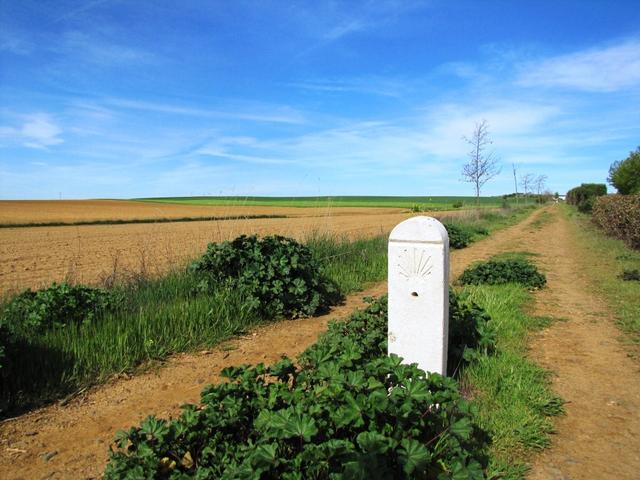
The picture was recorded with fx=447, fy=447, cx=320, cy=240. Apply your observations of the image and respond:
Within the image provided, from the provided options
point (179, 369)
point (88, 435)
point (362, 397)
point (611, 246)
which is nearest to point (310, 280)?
point (179, 369)

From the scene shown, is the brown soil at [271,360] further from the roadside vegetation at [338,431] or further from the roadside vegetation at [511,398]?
the roadside vegetation at [338,431]

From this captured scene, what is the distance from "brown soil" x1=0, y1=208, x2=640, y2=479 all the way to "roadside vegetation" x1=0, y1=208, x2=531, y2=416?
0.20 metres

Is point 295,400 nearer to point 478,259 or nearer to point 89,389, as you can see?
point 89,389

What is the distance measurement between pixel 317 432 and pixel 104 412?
2206 millimetres

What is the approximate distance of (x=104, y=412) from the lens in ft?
11.2

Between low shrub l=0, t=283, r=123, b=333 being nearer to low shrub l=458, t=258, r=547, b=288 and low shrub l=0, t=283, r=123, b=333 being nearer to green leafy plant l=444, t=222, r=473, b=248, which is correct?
low shrub l=458, t=258, r=547, b=288

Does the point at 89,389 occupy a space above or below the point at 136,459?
below

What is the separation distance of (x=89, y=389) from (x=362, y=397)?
2.73 metres

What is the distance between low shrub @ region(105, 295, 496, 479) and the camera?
1.97 m

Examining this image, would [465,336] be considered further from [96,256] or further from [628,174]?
[628,174]

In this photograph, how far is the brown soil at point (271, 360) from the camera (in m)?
2.72

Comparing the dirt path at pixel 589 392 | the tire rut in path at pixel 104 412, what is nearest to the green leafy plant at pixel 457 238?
the dirt path at pixel 589 392

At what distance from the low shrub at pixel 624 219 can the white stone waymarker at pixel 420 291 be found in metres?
12.8

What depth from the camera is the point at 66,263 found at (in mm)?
12594
